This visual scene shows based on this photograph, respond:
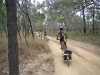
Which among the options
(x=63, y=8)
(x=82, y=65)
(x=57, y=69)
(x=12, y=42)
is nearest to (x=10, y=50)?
(x=12, y=42)

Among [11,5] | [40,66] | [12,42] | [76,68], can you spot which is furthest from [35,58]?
[11,5]

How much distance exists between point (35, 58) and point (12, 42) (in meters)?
3.65

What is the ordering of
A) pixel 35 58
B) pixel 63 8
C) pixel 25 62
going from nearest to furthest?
1. pixel 25 62
2. pixel 35 58
3. pixel 63 8

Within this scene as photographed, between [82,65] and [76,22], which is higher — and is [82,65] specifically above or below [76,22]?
below

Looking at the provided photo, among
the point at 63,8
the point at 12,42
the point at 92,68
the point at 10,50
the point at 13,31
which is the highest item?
the point at 63,8

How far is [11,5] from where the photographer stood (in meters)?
3.35

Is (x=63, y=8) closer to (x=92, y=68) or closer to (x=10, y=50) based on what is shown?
(x=92, y=68)

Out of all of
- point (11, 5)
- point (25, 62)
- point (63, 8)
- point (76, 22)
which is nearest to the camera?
point (11, 5)

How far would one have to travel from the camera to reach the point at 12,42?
3.48 metres

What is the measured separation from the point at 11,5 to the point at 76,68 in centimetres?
397

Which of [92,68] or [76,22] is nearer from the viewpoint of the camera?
[92,68]

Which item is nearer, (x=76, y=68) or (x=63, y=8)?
(x=76, y=68)

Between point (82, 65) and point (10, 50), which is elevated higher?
point (10, 50)

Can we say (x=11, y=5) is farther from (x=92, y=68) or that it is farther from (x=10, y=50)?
(x=92, y=68)
